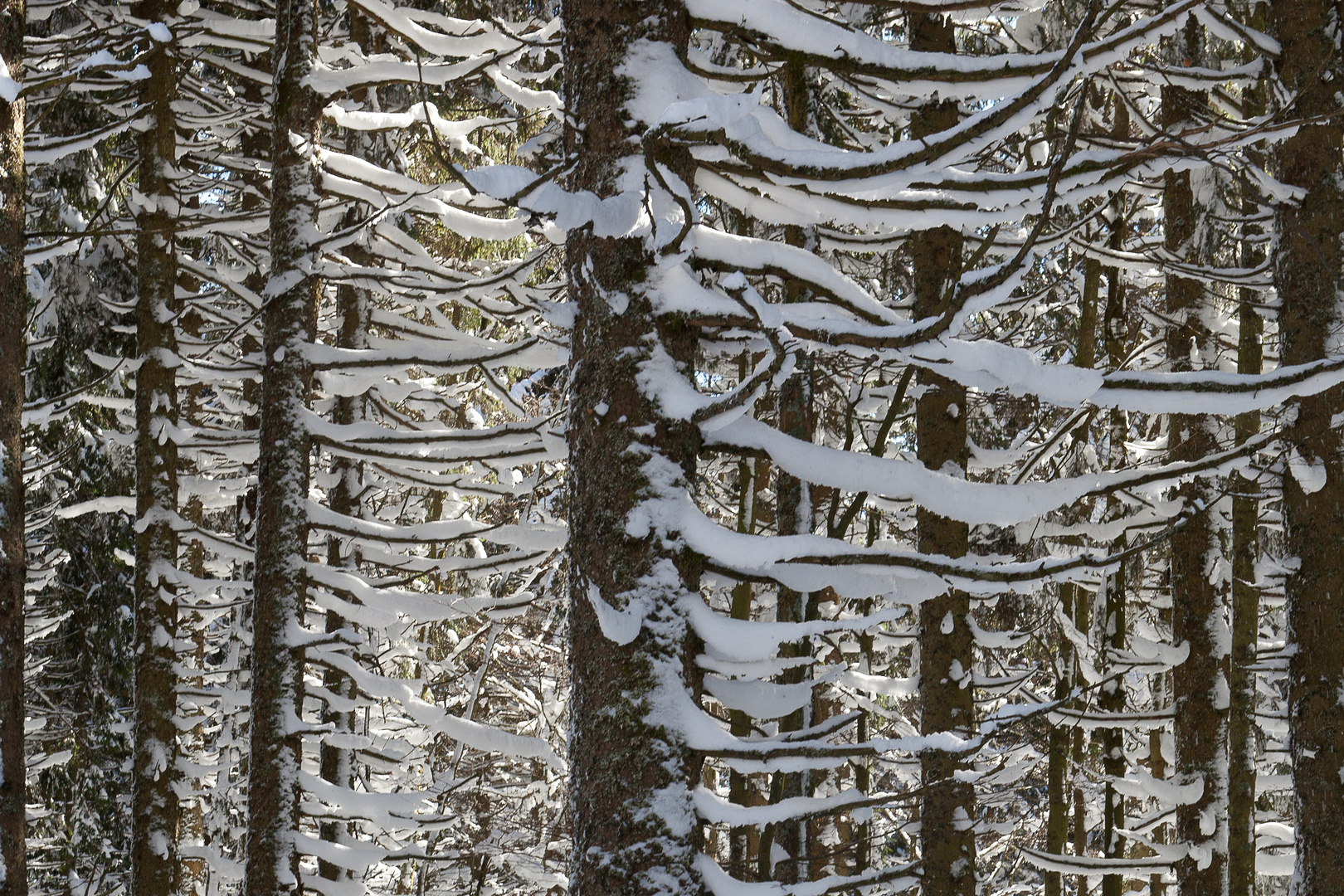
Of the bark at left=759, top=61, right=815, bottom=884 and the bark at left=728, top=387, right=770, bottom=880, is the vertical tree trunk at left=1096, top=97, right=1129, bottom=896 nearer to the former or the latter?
the bark at left=728, top=387, right=770, bottom=880

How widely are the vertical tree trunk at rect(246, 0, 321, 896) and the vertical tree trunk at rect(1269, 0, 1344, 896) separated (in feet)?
20.2

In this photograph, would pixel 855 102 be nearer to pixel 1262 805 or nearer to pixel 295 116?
pixel 295 116

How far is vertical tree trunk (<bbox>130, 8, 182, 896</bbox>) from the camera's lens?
8.83m

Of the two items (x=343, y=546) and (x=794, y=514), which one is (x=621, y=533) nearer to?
(x=794, y=514)

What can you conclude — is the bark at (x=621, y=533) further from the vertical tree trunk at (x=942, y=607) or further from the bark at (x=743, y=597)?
the vertical tree trunk at (x=942, y=607)

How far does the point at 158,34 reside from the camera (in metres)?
6.75

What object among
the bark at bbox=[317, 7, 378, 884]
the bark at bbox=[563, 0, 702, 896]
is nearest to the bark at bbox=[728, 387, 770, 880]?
the bark at bbox=[563, 0, 702, 896]

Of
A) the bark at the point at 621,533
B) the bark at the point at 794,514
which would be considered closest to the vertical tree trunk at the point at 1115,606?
the bark at the point at 794,514

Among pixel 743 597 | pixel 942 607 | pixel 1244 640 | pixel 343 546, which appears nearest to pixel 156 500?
pixel 343 546

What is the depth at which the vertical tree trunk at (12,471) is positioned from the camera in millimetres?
5426

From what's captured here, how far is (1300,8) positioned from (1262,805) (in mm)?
12021

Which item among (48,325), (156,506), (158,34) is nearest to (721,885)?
(158,34)

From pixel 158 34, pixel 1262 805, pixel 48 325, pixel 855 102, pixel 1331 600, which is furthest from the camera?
pixel 1262 805

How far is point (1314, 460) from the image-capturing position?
6.03m
